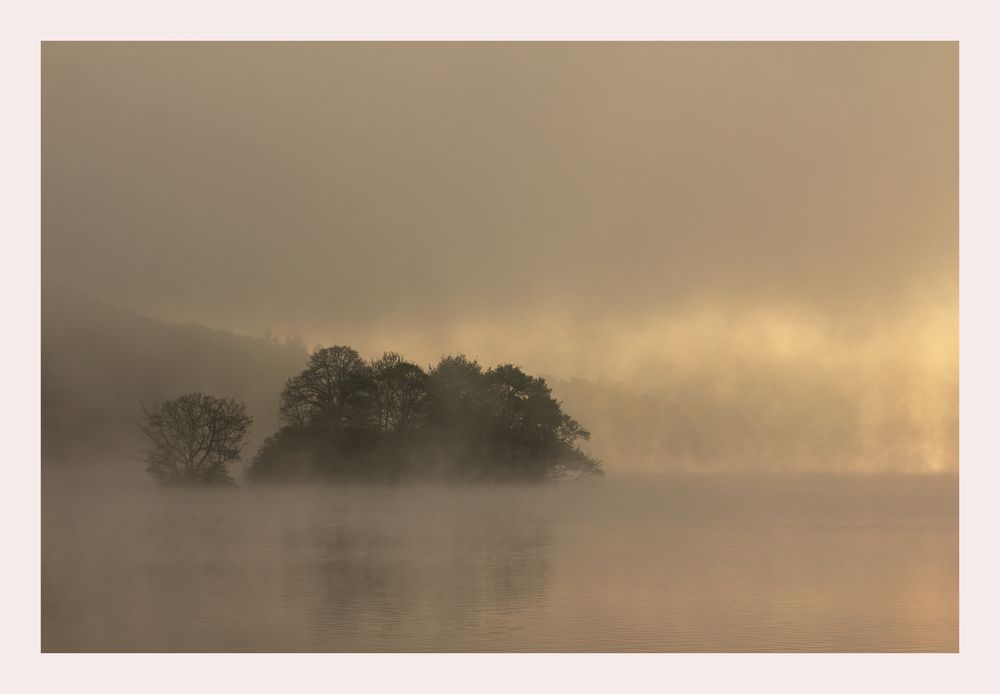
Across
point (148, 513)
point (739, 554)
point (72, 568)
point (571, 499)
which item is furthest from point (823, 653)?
point (571, 499)

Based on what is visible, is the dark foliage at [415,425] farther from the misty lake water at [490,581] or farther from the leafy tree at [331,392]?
the misty lake water at [490,581]

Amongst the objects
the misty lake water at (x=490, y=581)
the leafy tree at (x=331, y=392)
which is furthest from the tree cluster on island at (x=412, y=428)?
the misty lake water at (x=490, y=581)

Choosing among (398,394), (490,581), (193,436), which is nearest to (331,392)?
(398,394)

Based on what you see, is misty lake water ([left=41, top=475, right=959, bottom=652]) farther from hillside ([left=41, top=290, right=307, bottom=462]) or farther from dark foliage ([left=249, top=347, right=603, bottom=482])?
dark foliage ([left=249, top=347, right=603, bottom=482])

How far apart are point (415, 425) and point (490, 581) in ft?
92.6

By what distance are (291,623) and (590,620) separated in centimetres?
371

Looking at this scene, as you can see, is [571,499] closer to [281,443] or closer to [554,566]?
[281,443]

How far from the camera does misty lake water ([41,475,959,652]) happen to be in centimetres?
1608

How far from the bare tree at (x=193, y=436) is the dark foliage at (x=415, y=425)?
9.01 feet

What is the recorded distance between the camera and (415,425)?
158 ft

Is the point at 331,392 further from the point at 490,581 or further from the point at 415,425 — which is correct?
the point at 490,581

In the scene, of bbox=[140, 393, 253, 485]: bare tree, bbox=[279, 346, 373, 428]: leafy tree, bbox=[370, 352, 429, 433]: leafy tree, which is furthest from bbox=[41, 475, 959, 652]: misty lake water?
bbox=[370, 352, 429, 433]: leafy tree

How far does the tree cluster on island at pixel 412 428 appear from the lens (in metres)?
46.8

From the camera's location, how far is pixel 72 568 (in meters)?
21.9
